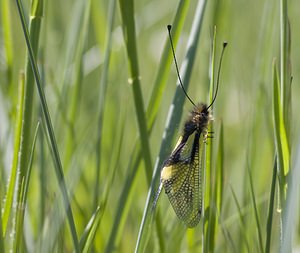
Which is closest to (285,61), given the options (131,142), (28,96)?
(28,96)

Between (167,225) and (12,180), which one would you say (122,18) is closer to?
(12,180)

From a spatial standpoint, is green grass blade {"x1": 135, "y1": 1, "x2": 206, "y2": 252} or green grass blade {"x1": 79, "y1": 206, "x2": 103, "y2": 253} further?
green grass blade {"x1": 135, "y1": 1, "x2": 206, "y2": 252}

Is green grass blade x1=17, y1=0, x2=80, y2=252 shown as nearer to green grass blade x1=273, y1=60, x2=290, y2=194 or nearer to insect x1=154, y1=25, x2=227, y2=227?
insect x1=154, y1=25, x2=227, y2=227

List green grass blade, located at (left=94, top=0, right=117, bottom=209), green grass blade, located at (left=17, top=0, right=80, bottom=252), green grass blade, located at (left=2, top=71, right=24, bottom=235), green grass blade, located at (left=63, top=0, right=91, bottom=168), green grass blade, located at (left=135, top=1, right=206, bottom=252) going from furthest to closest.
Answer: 1. green grass blade, located at (left=63, top=0, right=91, bottom=168)
2. green grass blade, located at (left=94, top=0, right=117, bottom=209)
3. green grass blade, located at (left=135, top=1, right=206, bottom=252)
4. green grass blade, located at (left=2, top=71, right=24, bottom=235)
5. green grass blade, located at (left=17, top=0, right=80, bottom=252)

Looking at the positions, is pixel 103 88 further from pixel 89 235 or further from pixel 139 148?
pixel 89 235

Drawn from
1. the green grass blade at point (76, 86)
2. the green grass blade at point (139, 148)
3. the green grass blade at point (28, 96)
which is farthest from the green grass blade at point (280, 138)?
the green grass blade at point (76, 86)

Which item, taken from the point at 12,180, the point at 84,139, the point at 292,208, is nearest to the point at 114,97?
the point at 84,139

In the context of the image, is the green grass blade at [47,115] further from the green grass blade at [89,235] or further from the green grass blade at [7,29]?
the green grass blade at [7,29]

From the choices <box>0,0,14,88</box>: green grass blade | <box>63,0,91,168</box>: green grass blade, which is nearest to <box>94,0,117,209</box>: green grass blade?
<box>63,0,91,168</box>: green grass blade
